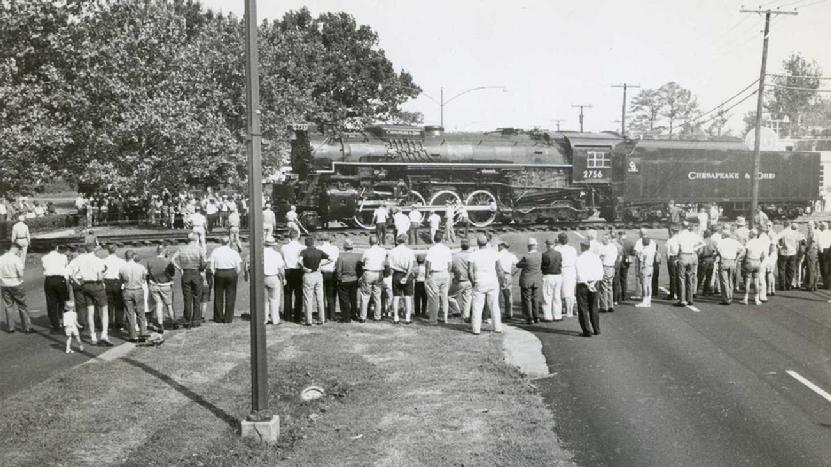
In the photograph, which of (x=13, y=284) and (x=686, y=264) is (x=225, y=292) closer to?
(x=13, y=284)

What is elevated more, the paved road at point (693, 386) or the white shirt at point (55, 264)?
the white shirt at point (55, 264)

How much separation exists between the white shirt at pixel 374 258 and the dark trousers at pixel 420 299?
1435mm

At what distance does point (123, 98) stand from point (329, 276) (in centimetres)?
1804

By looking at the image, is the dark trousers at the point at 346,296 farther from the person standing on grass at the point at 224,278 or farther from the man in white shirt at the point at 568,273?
the man in white shirt at the point at 568,273

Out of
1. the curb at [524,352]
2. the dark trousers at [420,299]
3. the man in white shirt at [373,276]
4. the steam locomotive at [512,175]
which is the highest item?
the steam locomotive at [512,175]

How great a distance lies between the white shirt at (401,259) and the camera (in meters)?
14.6

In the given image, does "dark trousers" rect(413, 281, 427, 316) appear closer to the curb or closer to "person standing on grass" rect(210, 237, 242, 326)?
the curb

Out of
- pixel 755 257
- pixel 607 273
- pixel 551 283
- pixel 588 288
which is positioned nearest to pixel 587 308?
pixel 588 288

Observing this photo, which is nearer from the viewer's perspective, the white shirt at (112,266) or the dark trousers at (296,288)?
the white shirt at (112,266)

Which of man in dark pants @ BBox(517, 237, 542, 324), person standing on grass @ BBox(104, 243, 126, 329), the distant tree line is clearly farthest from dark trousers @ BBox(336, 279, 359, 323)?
the distant tree line

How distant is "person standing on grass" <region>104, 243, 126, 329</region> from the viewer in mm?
13297

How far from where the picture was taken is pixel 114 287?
1350 centimetres

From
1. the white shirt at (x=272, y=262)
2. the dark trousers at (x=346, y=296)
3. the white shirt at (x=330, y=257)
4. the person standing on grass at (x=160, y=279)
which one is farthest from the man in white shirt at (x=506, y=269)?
the person standing on grass at (x=160, y=279)

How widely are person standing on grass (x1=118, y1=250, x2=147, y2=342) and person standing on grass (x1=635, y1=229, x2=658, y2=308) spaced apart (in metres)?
9.92
